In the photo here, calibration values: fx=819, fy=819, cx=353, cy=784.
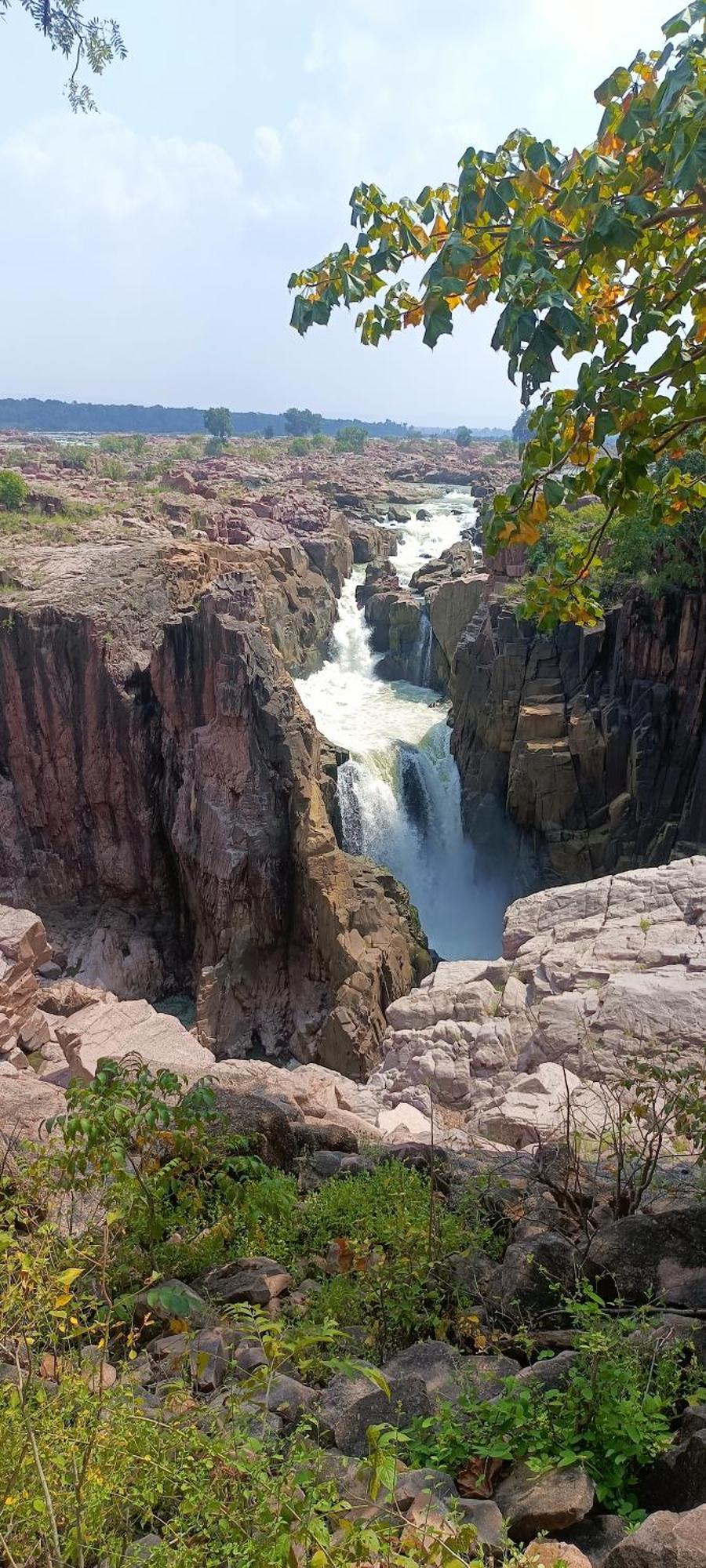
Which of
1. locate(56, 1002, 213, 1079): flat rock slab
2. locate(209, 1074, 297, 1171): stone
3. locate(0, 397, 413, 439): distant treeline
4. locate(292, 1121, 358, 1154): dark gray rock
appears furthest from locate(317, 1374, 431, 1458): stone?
locate(0, 397, 413, 439): distant treeline

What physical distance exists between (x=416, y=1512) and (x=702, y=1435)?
78cm

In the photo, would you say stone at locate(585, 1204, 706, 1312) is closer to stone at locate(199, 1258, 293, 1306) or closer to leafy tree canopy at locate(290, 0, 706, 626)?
stone at locate(199, 1258, 293, 1306)

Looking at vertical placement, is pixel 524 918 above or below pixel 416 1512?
below

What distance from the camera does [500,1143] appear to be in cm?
637

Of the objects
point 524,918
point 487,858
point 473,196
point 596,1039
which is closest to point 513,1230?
point 596,1039

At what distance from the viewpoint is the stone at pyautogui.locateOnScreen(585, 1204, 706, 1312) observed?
3268 mm

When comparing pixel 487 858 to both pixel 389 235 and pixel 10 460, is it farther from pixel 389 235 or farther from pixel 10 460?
pixel 10 460

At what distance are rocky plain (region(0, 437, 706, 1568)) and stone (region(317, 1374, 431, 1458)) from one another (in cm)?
2

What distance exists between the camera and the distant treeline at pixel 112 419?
148 m

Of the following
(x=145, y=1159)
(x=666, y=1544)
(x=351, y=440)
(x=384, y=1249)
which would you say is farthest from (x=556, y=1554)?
(x=351, y=440)

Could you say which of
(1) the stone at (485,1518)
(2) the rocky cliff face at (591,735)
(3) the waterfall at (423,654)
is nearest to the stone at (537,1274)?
(1) the stone at (485,1518)

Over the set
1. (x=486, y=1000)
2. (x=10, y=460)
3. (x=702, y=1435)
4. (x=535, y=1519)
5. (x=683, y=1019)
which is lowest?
(x=486, y=1000)

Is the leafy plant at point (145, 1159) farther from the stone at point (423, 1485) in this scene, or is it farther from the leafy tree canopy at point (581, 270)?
the leafy tree canopy at point (581, 270)

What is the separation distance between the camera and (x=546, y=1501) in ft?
6.99
